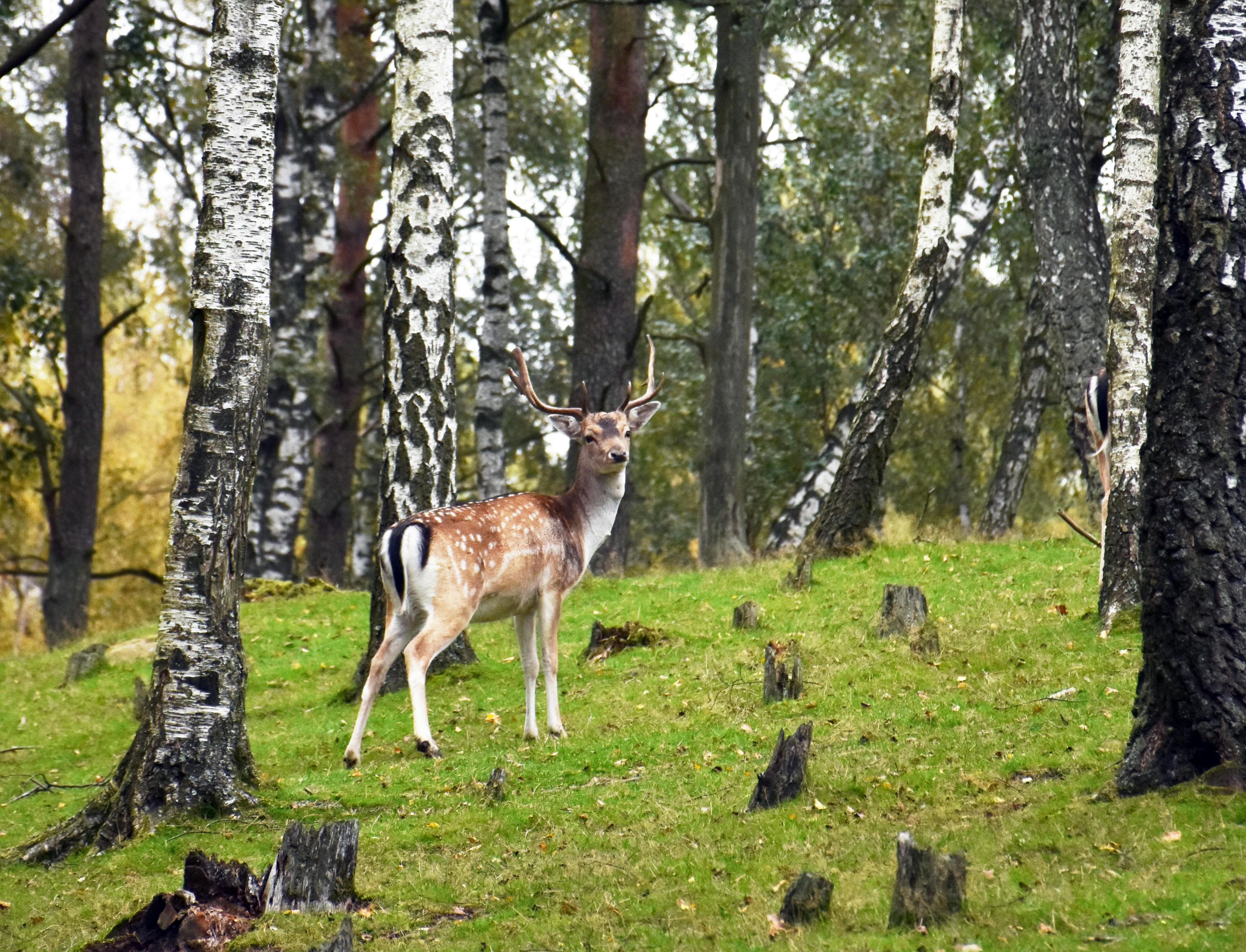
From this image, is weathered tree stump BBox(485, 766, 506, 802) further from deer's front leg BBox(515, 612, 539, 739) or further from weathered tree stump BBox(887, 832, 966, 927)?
weathered tree stump BBox(887, 832, 966, 927)

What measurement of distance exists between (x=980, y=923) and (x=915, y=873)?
1.01ft

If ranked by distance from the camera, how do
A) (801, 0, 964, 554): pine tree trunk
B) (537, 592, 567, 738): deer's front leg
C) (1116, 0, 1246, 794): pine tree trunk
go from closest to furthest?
(1116, 0, 1246, 794): pine tree trunk, (537, 592, 567, 738): deer's front leg, (801, 0, 964, 554): pine tree trunk

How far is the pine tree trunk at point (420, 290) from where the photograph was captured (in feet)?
41.4

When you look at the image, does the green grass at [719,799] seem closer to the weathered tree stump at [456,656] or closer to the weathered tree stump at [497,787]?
the weathered tree stump at [497,787]

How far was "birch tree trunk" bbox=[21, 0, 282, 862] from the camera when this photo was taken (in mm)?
8508

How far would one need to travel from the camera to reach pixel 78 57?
2214 centimetres

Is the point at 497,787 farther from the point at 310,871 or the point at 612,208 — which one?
the point at 612,208

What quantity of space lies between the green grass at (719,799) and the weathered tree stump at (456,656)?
276mm

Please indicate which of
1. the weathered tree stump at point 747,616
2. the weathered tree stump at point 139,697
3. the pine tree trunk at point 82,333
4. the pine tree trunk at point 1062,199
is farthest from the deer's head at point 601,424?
the pine tree trunk at point 82,333

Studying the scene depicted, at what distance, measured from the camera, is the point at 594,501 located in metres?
11.3

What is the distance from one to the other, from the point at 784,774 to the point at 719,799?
53cm

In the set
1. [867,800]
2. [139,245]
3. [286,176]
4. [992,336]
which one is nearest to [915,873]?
[867,800]

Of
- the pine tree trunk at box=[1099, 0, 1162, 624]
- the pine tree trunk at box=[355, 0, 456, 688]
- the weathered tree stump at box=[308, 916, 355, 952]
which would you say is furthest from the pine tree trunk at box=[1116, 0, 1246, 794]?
the pine tree trunk at box=[355, 0, 456, 688]

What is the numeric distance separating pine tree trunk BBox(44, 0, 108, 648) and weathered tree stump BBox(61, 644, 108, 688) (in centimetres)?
704
